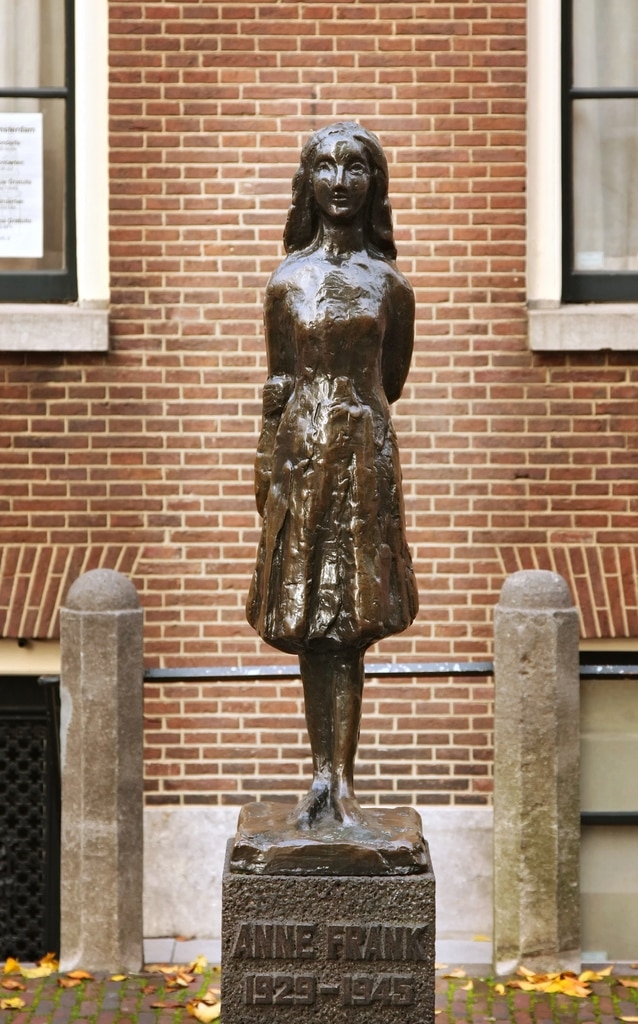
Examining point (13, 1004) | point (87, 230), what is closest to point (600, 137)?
point (87, 230)

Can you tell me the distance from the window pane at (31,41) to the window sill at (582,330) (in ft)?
8.77

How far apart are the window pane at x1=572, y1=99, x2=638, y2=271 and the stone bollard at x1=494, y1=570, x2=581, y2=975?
222 centimetres

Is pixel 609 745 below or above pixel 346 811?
below

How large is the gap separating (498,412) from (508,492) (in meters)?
0.39

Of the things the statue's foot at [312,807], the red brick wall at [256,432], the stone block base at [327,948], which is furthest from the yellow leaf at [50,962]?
the statue's foot at [312,807]

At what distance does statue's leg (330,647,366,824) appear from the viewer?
4625mm

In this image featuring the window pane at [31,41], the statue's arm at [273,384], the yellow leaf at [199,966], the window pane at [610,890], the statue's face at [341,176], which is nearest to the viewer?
the statue's face at [341,176]

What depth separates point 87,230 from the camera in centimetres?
750

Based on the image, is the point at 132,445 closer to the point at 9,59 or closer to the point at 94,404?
the point at 94,404

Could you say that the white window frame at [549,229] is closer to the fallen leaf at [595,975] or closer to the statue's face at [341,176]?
the fallen leaf at [595,975]

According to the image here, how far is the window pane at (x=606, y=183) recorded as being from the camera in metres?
7.74

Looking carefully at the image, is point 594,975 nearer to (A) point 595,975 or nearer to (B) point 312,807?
(A) point 595,975

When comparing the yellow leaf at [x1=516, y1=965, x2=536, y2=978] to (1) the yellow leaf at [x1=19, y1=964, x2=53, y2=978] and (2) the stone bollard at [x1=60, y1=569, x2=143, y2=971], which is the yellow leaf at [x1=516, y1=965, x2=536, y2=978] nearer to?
(2) the stone bollard at [x1=60, y1=569, x2=143, y2=971]

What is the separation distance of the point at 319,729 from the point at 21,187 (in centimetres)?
409
